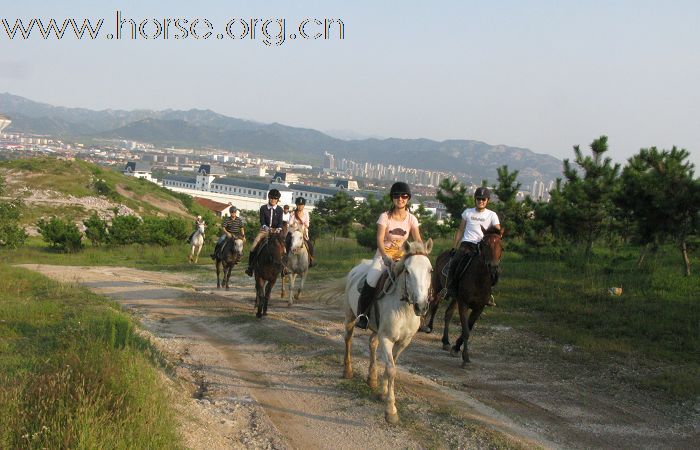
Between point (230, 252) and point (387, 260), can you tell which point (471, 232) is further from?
point (230, 252)

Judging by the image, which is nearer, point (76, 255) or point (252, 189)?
point (76, 255)

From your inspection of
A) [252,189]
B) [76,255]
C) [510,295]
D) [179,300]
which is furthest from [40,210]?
[252,189]

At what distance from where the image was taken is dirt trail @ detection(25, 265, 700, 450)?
717 cm

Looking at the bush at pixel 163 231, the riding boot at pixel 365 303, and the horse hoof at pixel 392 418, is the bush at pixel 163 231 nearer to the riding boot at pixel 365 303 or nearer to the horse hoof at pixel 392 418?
the riding boot at pixel 365 303

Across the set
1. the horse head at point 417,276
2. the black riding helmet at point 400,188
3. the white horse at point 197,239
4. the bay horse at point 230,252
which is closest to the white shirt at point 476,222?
the black riding helmet at point 400,188

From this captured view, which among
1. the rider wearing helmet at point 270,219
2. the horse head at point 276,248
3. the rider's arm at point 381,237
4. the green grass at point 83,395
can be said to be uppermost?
the rider's arm at point 381,237

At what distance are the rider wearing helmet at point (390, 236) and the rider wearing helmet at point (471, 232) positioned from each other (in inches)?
106

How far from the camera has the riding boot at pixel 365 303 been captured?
8.48 m

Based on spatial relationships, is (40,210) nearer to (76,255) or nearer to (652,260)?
(76,255)

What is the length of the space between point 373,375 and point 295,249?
7764mm

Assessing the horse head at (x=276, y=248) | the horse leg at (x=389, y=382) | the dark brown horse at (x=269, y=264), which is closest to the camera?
the horse leg at (x=389, y=382)

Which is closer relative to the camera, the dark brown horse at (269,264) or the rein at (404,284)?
the rein at (404,284)

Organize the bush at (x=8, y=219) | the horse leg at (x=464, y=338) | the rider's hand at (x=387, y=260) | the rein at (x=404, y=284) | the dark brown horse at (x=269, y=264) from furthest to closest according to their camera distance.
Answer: the bush at (x=8, y=219) → the dark brown horse at (x=269, y=264) → the horse leg at (x=464, y=338) → the rider's hand at (x=387, y=260) → the rein at (x=404, y=284)

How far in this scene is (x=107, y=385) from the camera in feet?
21.6
